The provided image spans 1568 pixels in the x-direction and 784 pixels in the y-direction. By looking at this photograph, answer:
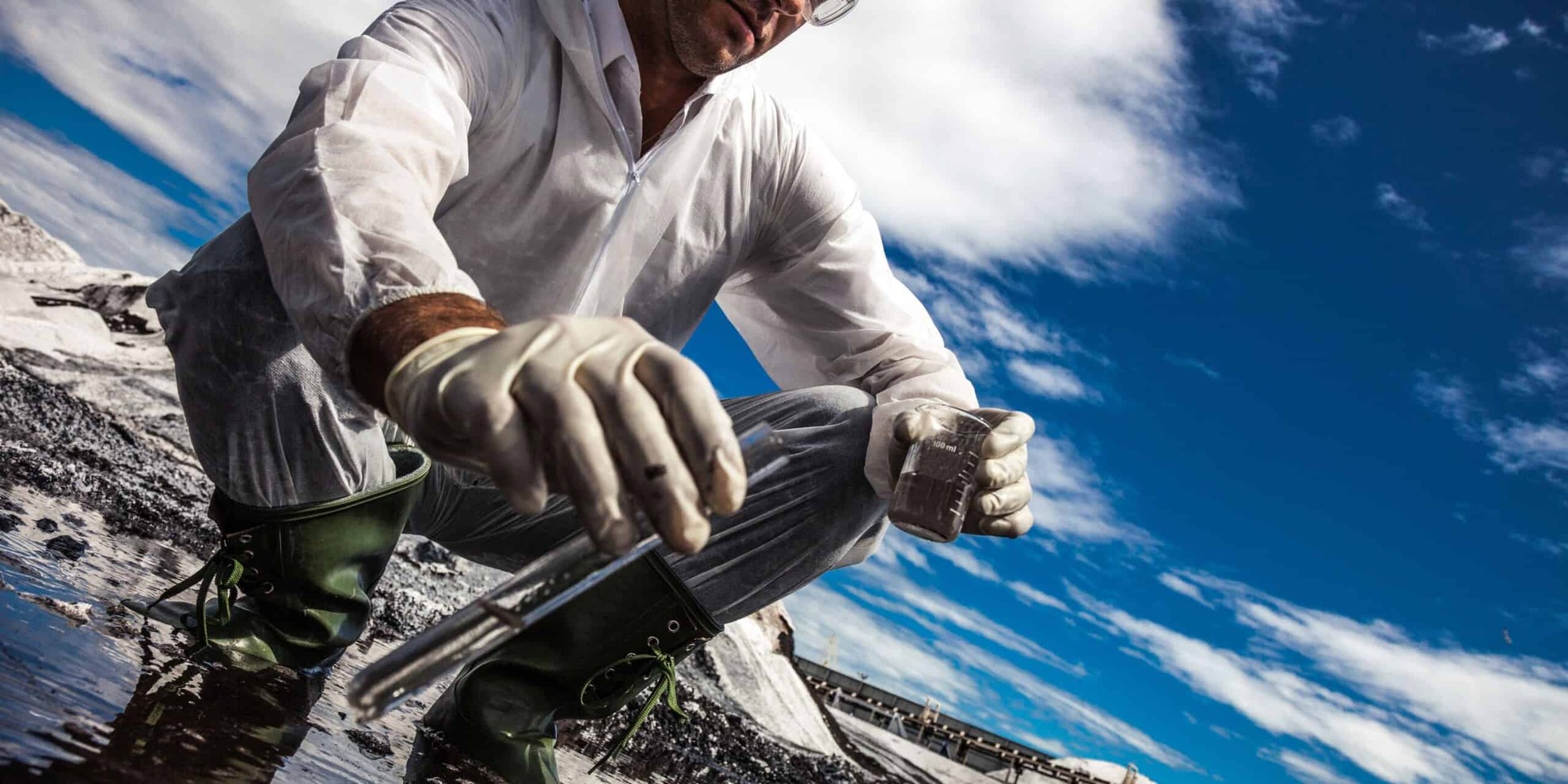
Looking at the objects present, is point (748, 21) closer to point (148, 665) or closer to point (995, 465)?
point (995, 465)

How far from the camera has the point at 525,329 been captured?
0.82 metres

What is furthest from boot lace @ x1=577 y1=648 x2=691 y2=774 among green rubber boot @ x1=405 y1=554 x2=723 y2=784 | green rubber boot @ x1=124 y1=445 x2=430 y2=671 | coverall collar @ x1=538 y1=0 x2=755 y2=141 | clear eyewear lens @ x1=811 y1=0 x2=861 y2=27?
clear eyewear lens @ x1=811 y1=0 x2=861 y2=27

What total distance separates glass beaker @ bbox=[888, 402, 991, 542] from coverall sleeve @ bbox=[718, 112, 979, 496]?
34 centimetres

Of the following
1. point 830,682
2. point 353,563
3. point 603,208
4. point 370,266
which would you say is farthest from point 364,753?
point 830,682

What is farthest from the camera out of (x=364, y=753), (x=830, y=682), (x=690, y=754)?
(x=830, y=682)

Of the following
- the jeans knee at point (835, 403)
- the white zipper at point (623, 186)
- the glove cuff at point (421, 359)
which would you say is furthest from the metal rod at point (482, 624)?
the white zipper at point (623, 186)

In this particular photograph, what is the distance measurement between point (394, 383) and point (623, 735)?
2.85 feet

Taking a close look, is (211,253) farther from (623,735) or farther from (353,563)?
(623,735)

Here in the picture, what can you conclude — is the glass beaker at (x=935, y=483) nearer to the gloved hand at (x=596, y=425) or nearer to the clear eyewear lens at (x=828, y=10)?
the gloved hand at (x=596, y=425)

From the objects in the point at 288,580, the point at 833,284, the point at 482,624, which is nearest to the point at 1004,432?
the point at 833,284

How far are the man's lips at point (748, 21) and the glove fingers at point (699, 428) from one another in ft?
4.27

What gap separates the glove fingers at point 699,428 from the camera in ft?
2.60

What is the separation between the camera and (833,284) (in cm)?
222

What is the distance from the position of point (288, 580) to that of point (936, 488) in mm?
994
